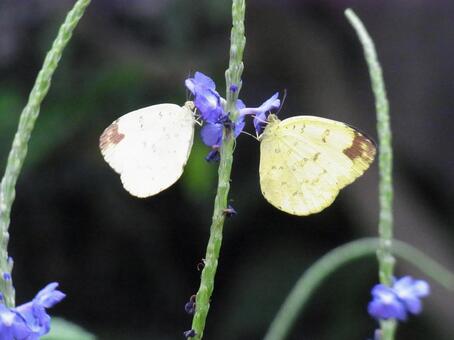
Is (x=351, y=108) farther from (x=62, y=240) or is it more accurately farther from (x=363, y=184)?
(x=62, y=240)

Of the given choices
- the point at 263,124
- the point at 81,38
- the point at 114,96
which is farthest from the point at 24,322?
the point at 81,38

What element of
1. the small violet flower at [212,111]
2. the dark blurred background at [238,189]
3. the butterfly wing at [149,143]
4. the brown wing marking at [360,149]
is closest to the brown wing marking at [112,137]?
the butterfly wing at [149,143]

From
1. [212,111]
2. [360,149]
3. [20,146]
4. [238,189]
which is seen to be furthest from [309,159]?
[238,189]

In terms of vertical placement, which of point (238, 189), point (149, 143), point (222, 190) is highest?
point (238, 189)

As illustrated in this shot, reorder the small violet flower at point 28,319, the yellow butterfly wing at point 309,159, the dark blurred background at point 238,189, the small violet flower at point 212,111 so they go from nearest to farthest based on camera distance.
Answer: the small violet flower at point 28,319, the small violet flower at point 212,111, the yellow butterfly wing at point 309,159, the dark blurred background at point 238,189

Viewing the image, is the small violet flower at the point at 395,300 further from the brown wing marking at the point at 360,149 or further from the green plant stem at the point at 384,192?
Answer: the brown wing marking at the point at 360,149

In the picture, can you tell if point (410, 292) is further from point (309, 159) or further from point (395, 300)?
point (309, 159)
